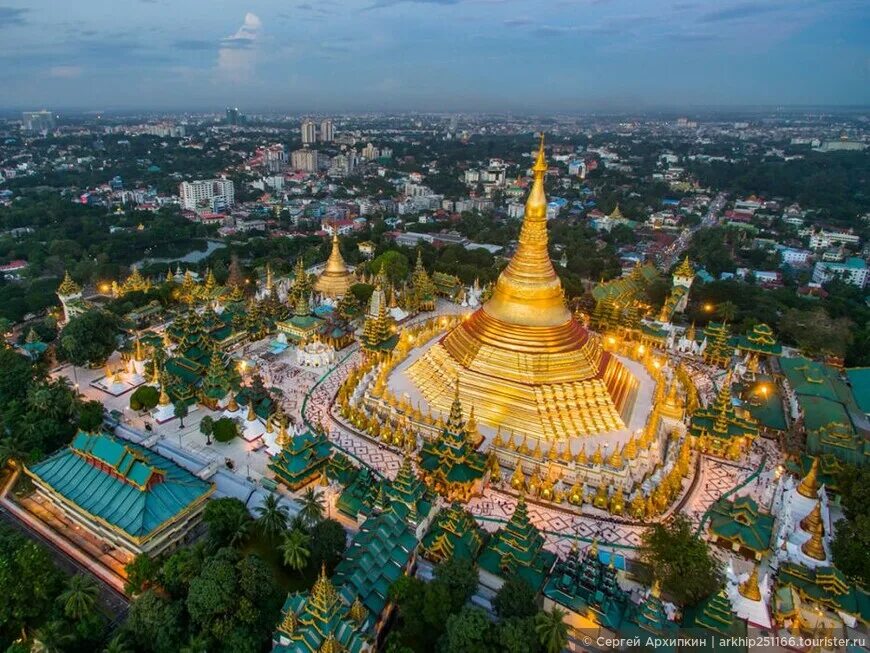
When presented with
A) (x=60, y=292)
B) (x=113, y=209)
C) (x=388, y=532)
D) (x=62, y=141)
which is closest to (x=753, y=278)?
(x=388, y=532)

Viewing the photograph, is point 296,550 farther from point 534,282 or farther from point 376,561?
point 534,282

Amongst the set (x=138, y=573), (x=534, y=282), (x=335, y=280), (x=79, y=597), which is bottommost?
(x=138, y=573)

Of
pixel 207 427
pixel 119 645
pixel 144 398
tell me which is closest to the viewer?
pixel 119 645

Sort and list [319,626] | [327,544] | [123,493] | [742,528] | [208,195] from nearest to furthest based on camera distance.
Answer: [319,626]
[327,544]
[123,493]
[742,528]
[208,195]

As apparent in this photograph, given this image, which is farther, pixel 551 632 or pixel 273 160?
pixel 273 160

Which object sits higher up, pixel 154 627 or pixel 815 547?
pixel 154 627

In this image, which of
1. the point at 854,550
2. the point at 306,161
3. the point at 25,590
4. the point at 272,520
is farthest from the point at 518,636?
the point at 306,161
